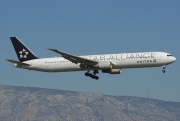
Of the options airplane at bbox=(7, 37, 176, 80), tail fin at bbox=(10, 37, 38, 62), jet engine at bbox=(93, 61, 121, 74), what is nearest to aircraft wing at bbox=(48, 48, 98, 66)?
airplane at bbox=(7, 37, 176, 80)

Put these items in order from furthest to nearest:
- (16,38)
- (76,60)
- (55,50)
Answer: (16,38)
(76,60)
(55,50)

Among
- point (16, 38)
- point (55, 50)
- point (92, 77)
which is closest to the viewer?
point (55, 50)

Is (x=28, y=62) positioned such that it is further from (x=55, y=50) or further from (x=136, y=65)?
(x=136, y=65)

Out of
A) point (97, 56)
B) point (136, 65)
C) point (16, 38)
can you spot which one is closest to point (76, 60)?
point (97, 56)

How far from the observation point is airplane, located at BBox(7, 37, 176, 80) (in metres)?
103

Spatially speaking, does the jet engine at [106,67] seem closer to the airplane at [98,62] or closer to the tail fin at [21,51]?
the airplane at [98,62]

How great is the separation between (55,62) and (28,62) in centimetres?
823

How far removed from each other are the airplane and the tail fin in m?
2.87

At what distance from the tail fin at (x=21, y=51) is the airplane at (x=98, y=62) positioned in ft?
9.40

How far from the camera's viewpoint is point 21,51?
11825cm

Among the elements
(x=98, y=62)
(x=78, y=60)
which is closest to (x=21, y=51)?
(x=78, y=60)

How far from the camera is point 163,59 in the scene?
338ft

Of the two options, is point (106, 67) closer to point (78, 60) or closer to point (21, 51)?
point (78, 60)

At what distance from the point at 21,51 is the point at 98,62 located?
2410 cm
